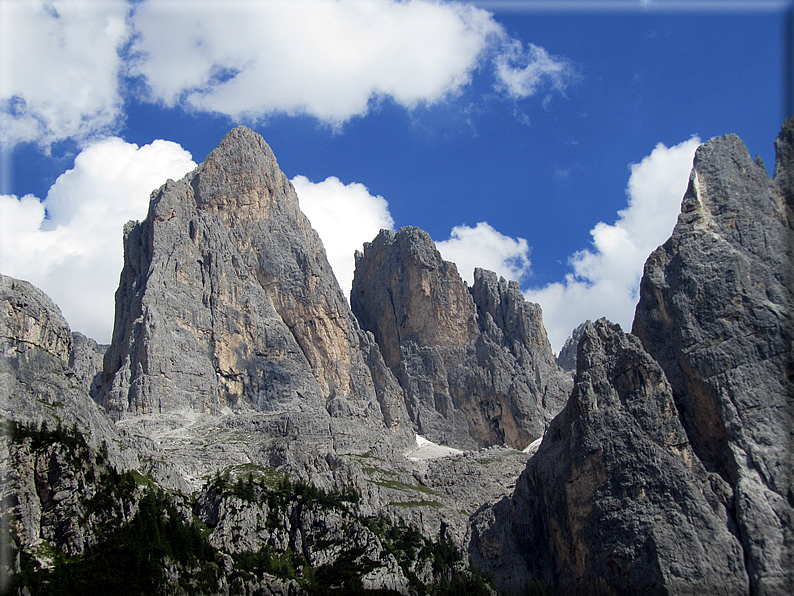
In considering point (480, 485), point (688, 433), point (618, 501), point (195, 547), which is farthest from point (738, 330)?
point (195, 547)

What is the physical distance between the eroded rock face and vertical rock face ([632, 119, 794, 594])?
165 inches

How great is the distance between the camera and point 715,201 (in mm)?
148125

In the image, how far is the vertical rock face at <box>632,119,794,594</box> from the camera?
11569 centimetres

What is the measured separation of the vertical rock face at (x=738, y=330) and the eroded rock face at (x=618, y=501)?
13.8 feet

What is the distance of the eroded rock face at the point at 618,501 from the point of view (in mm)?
113438

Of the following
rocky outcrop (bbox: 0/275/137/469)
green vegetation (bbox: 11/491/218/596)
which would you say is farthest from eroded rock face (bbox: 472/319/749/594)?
rocky outcrop (bbox: 0/275/137/469)

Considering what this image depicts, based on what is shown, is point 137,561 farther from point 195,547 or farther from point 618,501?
point 618,501

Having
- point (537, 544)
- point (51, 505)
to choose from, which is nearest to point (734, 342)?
point (537, 544)

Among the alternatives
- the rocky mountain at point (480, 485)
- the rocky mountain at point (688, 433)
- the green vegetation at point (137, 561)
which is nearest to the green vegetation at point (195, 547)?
the green vegetation at point (137, 561)

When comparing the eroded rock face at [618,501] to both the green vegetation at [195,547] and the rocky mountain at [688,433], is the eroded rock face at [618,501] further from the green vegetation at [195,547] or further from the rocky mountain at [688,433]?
the green vegetation at [195,547]

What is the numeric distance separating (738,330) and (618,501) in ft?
112

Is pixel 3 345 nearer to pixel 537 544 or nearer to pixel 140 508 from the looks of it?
pixel 140 508

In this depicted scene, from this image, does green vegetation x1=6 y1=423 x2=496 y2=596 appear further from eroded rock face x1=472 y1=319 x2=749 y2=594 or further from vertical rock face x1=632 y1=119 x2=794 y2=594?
vertical rock face x1=632 y1=119 x2=794 y2=594

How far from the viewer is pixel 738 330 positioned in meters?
131
